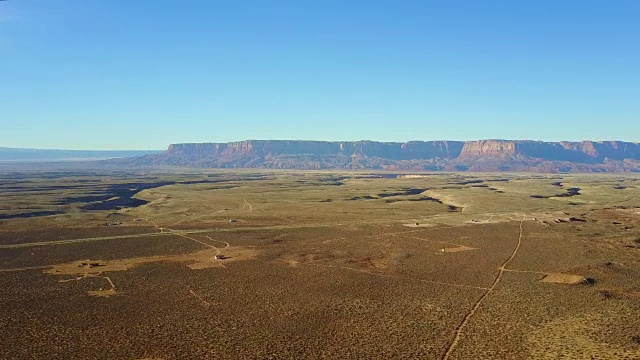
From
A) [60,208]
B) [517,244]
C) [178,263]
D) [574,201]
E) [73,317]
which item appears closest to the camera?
[73,317]

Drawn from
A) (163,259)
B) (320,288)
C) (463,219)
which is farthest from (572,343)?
(463,219)

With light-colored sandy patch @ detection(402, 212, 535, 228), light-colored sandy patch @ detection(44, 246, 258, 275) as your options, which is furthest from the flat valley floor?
light-colored sandy patch @ detection(402, 212, 535, 228)

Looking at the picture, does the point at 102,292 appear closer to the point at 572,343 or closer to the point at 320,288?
the point at 320,288

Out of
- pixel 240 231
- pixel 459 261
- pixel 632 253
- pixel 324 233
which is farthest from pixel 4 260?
pixel 632 253

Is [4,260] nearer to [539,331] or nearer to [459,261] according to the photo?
[459,261]

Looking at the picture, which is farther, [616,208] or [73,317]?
[616,208]

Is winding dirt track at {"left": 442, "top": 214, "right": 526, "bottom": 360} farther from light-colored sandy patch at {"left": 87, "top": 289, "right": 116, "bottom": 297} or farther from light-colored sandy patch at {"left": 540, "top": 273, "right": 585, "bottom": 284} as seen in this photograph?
light-colored sandy patch at {"left": 87, "top": 289, "right": 116, "bottom": 297}
